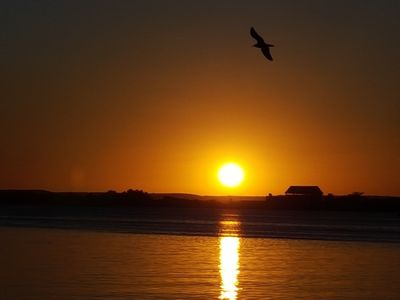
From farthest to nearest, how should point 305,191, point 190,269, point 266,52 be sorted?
point 305,191, point 190,269, point 266,52

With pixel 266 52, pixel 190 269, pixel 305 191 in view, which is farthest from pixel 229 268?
pixel 305 191

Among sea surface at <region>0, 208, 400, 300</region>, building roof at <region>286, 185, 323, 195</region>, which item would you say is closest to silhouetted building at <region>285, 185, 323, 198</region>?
building roof at <region>286, 185, 323, 195</region>

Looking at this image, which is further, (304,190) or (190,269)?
(304,190)

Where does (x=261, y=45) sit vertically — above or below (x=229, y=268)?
above

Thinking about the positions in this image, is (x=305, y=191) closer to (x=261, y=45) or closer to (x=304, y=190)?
(x=304, y=190)

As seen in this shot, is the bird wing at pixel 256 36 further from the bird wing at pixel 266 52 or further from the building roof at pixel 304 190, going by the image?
the building roof at pixel 304 190

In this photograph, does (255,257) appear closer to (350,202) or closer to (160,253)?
(160,253)

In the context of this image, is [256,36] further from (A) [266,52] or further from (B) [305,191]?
(B) [305,191]

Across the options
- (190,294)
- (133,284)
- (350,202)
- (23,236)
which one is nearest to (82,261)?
(133,284)

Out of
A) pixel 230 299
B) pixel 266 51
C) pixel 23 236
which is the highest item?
pixel 266 51

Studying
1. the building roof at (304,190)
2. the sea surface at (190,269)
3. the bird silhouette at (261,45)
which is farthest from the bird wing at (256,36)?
the building roof at (304,190)

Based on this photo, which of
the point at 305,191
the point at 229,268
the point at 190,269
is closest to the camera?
the point at 190,269

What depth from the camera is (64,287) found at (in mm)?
24844

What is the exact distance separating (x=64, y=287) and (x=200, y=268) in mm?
Answer: 6769
